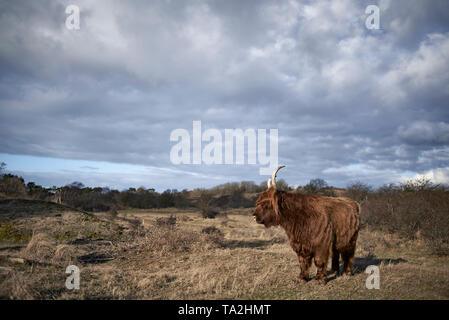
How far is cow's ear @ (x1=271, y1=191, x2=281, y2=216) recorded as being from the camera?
7.19m

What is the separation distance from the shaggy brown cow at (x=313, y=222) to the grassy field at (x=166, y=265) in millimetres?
639

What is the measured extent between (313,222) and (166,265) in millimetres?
5149

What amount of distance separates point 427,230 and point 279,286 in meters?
10.8

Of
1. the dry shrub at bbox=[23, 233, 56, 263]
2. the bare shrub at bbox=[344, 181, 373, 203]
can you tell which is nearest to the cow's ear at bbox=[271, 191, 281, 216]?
the dry shrub at bbox=[23, 233, 56, 263]

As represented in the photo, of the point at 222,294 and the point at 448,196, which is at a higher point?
the point at 448,196

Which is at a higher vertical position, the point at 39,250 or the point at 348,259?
the point at 348,259

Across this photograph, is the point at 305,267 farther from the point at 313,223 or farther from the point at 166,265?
the point at 166,265

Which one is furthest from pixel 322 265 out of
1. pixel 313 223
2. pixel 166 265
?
pixel 166 265

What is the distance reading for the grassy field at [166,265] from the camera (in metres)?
6.09

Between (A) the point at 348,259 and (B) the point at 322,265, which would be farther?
(A) the point at 348,259

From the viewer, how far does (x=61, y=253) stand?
360 inches

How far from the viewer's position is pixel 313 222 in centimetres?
690
